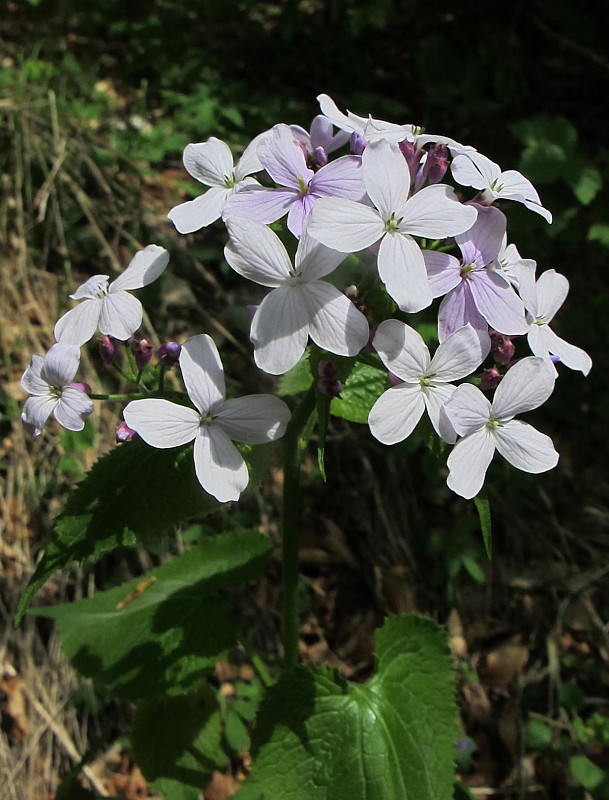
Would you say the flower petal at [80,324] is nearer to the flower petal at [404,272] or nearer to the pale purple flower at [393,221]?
the pale purple flower at [393,221]

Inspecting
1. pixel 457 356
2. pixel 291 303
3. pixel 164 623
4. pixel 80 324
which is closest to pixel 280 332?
pixel 291 303

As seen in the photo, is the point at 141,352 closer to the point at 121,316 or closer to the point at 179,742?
the point at 121,316

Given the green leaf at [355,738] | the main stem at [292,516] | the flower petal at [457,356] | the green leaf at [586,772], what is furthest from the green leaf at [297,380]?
the green leaf at [586,772]

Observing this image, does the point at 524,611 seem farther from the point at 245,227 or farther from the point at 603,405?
the point at 245,227

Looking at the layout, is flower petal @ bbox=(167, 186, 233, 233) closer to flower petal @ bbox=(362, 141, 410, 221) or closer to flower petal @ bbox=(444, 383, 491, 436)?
flower petal @ bbox=(362, 141, 410, 221)

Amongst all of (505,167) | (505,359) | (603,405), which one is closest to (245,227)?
(505,359)

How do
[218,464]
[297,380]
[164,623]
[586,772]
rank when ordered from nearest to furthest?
1. [218,464]
2. [297,380]
3. [164,623]
4. [586,772]

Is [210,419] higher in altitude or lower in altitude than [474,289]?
lower
